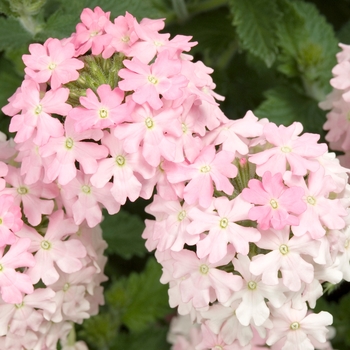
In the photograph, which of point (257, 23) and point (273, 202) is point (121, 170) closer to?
point (273, 202)

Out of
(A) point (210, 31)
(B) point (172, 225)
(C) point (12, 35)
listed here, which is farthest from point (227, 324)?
(A) point (210, 31)

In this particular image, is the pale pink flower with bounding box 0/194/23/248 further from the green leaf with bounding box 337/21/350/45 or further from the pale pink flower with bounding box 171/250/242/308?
the green leaf with bounding box 337/21/350/45

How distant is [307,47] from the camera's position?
49.3 inches

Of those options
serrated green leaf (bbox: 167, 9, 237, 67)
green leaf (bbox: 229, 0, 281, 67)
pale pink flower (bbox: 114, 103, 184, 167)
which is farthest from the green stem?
pale pink flower (bbox: 114, 103, 184, 167)

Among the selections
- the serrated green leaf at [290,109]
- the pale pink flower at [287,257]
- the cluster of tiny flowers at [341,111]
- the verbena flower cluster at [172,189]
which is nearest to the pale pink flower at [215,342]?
the verbena flower cluster at [172,189]

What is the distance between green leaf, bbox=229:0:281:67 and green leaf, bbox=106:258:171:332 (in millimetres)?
484

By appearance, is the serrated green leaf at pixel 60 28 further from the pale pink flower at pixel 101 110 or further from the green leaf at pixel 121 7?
the pale pink flower at pixel 101 110

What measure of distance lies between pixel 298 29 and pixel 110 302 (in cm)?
66

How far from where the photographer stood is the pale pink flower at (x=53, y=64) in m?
0.81

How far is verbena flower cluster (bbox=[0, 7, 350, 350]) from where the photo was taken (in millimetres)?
782

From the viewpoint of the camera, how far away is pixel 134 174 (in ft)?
2.67

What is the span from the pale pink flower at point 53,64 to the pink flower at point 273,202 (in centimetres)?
26

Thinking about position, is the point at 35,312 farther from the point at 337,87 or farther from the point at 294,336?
the point at 337,87

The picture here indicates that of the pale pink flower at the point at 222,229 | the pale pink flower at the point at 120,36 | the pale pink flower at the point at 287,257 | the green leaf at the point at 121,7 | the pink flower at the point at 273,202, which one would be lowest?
the pale pink flower at the point at 287,257
